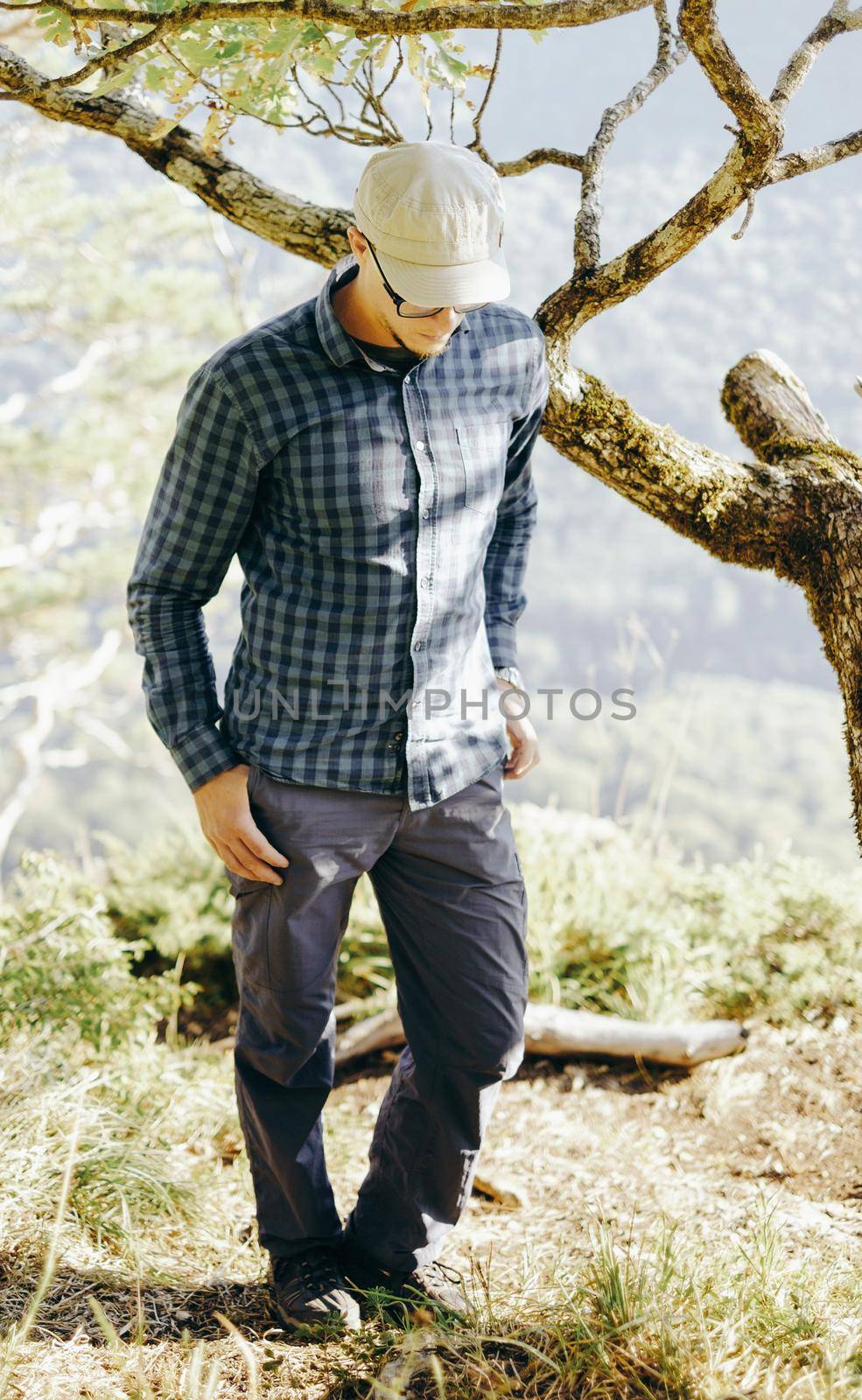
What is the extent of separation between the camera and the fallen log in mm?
3230

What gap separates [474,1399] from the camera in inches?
63.6

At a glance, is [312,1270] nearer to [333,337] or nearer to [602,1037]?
[602,1037]

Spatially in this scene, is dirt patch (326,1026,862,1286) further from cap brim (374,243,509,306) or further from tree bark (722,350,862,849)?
cap brim (374,243,509,306)

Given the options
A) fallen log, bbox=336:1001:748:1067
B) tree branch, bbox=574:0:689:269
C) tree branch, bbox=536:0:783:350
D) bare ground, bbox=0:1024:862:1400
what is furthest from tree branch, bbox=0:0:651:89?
fallen log, bbox=336:1001:748:1067

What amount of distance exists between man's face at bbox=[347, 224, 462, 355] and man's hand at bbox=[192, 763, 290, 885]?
0.76 meters

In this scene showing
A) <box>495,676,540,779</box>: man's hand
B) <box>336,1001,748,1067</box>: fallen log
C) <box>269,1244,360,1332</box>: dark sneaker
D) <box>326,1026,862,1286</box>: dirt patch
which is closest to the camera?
<box>269,1244,360,1332</box>: dark sneaker

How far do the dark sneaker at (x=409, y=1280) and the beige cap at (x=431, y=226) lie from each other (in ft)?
5.74

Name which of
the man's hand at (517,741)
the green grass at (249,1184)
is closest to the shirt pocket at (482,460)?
the man's hand at (517,741)

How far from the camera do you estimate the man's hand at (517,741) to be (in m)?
2.12

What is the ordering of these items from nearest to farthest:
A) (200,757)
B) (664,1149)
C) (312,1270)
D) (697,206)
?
(200,757), (697,206), (312,1270), (664,1149)

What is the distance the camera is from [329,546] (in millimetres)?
1700

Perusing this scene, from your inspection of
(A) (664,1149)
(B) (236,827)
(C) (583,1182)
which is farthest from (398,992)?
(A) (664,1149)

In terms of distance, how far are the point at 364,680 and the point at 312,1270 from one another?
3.77 feet

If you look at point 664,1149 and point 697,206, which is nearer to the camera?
point 697,206
